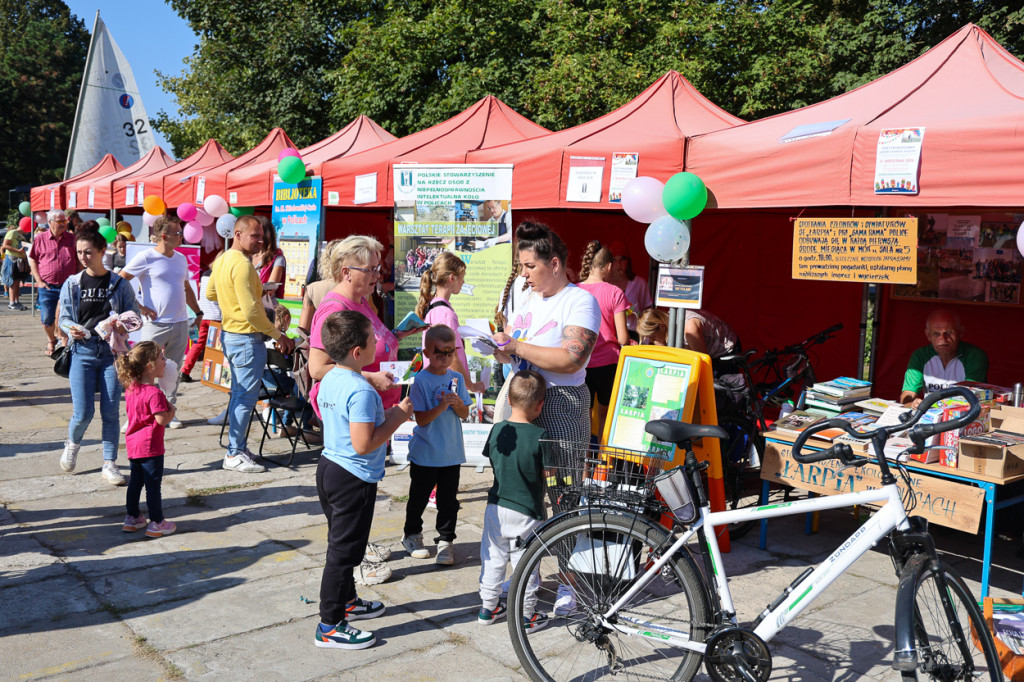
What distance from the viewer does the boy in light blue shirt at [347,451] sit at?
3344 millimetres

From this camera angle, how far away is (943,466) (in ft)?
13.7

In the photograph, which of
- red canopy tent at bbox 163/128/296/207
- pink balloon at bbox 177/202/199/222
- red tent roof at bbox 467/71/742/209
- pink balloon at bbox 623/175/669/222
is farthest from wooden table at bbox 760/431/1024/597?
pink balloon at bbox 177/202/199/222

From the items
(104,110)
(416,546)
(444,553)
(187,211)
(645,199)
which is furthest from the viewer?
(104,110)

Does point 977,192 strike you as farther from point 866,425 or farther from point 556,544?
point 556,544

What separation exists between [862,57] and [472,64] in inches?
310

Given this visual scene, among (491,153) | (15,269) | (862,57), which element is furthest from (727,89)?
(15,269)

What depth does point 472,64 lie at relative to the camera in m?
18.0

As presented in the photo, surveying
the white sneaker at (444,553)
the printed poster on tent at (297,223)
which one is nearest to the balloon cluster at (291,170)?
the printed poster on tent at (297,223)

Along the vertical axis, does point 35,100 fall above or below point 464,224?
above

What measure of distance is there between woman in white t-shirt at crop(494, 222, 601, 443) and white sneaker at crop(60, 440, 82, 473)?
3.98 m

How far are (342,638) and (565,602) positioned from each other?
96 cm

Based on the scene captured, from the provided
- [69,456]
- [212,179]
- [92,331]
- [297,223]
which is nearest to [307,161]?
[297,223]

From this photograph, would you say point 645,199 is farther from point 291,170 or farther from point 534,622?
point 291,170

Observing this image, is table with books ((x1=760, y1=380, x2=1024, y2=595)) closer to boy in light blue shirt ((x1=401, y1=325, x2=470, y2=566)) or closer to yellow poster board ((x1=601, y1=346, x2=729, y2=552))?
yellow poster board ((x1=601, y1=346, x2=729, y2=552))
